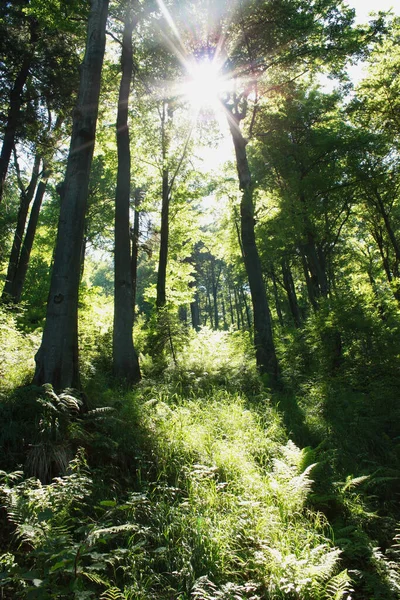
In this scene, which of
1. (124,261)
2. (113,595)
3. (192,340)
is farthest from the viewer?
(192,340)

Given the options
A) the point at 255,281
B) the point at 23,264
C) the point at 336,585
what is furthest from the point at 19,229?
the point at 336,585

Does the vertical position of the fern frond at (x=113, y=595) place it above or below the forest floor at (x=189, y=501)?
below

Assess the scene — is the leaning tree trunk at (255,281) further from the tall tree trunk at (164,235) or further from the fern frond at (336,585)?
the fern frond at (336,585)

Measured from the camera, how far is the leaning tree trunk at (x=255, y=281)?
34.5 feet

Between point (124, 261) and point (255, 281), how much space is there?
4.42 meters

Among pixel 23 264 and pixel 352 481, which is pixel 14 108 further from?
pixel 352 481

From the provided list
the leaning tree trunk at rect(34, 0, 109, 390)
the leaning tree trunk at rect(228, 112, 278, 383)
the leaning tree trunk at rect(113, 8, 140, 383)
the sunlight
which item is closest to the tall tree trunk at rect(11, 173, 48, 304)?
the leaning tree trunk at rect(113, 8, 140, 383)

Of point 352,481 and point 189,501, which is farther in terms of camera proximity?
point 352,481

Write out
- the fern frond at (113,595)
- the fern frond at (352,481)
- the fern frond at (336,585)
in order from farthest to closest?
1. the fern frond at (352,481)
2. the fern frond at (336,585)
3. the fern frond at (113,595)

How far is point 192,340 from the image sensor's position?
1078cm

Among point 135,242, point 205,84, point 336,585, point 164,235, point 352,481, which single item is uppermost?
point 205,84

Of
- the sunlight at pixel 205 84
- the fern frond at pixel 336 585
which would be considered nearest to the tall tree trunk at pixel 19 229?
the sunlight at pixel 205 84

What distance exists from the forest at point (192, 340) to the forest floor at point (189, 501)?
0.03 m

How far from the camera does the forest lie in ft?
9.92
